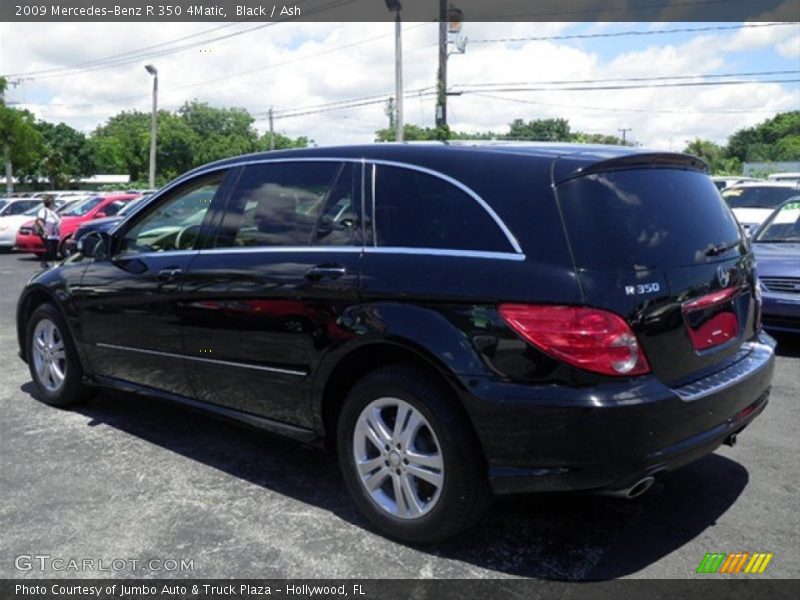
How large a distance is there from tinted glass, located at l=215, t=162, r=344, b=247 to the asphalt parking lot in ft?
4.29

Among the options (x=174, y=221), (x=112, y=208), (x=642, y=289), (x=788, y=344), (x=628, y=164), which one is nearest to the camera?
(x=642, y=289)

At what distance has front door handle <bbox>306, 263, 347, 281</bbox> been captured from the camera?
3.44 meters

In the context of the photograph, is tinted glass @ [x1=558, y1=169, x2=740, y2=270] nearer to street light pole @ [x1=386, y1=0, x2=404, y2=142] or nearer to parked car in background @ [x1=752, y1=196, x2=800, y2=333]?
parked car in background @ [x1=752, y1=196, x2=800, y2=333]

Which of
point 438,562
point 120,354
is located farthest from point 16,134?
point 438,562

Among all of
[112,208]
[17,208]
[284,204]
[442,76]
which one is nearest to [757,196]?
[442,76]

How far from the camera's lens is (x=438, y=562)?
10.5 ft

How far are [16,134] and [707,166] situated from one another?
128 feet

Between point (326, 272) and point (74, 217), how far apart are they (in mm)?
16740

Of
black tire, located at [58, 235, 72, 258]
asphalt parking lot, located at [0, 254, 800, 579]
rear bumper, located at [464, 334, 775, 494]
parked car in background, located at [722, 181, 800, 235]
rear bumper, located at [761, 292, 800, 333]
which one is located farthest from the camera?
black tire, located at [58, 235, 72, 258]

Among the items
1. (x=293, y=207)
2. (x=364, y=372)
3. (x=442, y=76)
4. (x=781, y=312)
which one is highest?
(x=442, y=76)

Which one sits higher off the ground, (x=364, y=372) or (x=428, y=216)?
(x=428, y=216)

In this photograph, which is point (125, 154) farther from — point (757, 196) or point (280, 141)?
point (757, 196)

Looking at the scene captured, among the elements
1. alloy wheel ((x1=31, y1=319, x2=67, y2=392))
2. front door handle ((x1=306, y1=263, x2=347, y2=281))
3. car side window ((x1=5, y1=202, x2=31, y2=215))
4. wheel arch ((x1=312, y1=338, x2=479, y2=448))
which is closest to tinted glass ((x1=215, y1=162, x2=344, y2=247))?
front door handle ((x1=306, y1=263, x2=347, y2=281))

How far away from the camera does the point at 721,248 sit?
344 centimetres
